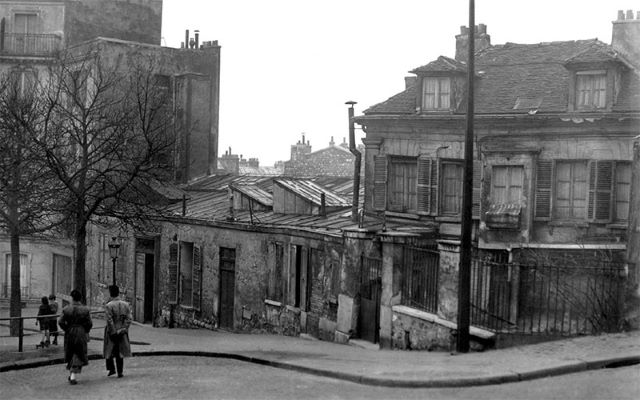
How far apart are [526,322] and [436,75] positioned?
1245 cm

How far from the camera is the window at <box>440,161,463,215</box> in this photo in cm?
2627

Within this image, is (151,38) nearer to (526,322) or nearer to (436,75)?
(436,75)

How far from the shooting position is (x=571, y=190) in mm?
24406

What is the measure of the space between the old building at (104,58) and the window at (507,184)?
636 inches

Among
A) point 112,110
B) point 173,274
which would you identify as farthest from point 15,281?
point 112,110

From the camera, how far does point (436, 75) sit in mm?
26828

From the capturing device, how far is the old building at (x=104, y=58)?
3938 centimetres

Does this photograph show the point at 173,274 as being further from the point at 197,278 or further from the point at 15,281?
the point at 15,281

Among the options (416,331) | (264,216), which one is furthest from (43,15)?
(416,331)

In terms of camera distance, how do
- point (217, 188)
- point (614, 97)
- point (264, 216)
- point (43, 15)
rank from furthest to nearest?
point (43, 15) < point (217, 188) < point (264, 216) < point (614, 97)

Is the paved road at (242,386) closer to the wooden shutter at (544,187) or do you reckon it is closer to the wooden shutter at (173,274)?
the wooden shutter at (544,187)

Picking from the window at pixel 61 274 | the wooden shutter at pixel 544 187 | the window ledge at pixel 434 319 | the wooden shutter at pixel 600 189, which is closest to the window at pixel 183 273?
the window at pixel 61 274

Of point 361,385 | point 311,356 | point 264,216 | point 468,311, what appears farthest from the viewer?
point 264,216

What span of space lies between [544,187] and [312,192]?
7.40m
